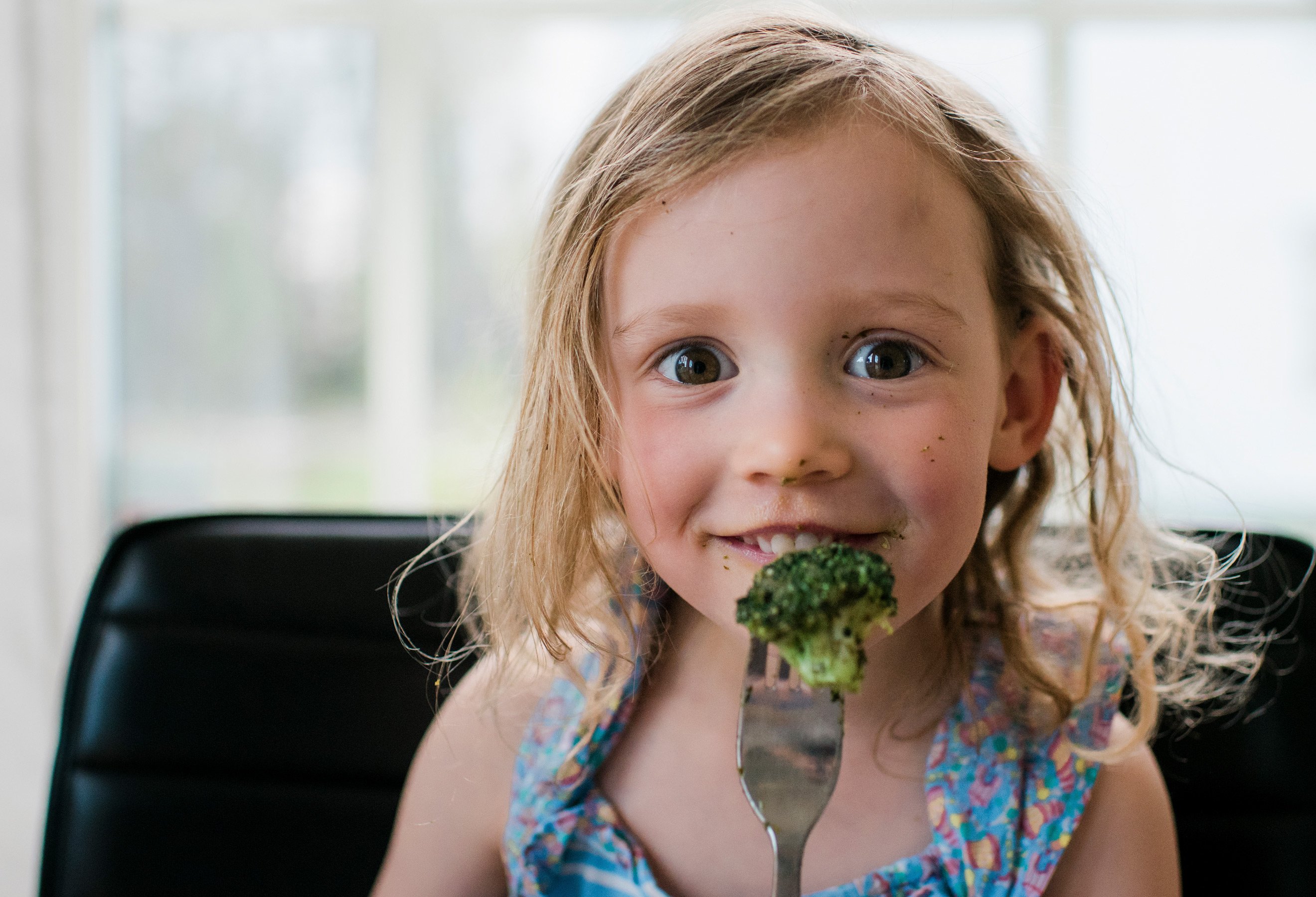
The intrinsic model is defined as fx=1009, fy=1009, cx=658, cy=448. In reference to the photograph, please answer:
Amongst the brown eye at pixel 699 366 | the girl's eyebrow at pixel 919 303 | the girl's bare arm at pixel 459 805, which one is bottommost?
the girl's bare arm at pixel 459 805

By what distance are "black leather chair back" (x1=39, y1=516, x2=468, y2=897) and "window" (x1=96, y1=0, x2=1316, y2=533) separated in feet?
6.42

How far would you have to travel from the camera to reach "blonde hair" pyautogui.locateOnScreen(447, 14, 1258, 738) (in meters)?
0.84

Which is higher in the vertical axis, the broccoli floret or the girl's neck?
the broccoli floret

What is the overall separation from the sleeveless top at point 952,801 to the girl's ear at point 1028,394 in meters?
0.24

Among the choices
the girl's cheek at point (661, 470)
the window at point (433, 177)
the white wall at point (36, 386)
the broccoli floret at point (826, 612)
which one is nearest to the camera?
the broccoli floret at point (826, 612)

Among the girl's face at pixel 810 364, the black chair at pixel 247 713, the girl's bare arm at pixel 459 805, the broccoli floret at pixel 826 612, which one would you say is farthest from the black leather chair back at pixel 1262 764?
the girl's bare arm at pixel 459 805

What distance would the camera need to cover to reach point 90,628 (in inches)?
45.7

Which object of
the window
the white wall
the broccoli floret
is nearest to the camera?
the broccoli floret

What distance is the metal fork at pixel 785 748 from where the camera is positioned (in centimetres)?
76

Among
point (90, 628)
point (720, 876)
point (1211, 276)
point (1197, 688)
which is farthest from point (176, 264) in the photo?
point (1211, 276)

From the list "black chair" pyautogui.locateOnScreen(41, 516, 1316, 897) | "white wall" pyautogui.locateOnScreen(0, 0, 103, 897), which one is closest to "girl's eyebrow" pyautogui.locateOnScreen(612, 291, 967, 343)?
"black chair" pyautogui.locateOnScreen(41, 516, 1316, 897)

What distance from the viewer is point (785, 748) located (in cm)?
78

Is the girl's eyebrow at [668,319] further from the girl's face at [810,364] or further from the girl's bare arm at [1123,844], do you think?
the girl's bare arm at [1123,844]

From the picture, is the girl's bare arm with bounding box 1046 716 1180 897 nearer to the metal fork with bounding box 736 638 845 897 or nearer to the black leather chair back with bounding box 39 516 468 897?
the metal fork with bounding box 736 638 845 897
